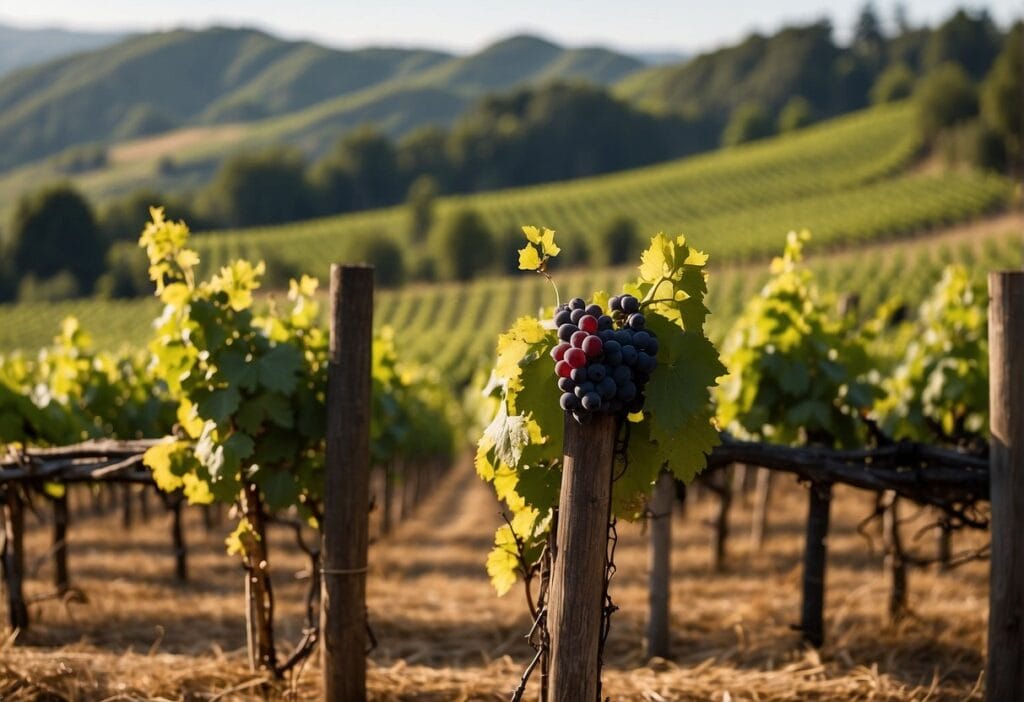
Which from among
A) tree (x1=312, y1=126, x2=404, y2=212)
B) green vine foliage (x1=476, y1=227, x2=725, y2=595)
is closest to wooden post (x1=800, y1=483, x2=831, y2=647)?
green vine foliage (x1=476, y1=227, x2=725, y2=595)

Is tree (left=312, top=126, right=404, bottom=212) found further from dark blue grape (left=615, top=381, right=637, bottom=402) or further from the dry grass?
dark blue grape (left=615, top=381, right=637, bottom=402)

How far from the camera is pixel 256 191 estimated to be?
93.2 meters

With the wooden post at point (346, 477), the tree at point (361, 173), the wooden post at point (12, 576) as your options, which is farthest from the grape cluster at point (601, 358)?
the tree at point (361, 173)

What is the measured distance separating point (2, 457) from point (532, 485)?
11.4 feet

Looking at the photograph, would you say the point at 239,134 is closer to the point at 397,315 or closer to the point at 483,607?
the point at 397,315

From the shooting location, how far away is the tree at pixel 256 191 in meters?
92.2

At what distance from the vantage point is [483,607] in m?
8.16

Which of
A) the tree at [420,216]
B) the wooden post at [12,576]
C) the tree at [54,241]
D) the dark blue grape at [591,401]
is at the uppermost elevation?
the tree at [420,216]

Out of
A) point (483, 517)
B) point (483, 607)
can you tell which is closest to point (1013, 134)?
point (483, 517)

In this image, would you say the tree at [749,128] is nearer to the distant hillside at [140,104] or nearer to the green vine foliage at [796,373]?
the distant hillside at [140,104]

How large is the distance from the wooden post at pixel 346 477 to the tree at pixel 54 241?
54.9 metres

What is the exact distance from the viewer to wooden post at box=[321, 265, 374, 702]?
4535mm

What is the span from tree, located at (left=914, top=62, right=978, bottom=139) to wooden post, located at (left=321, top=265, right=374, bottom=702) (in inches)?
3591

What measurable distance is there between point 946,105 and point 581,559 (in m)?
93.9
